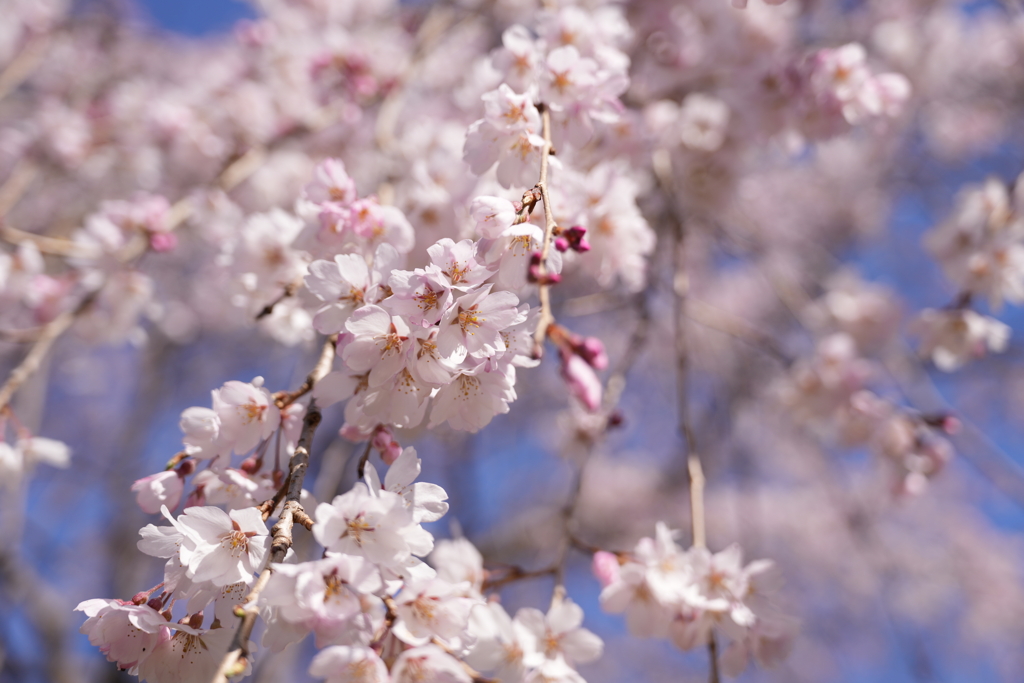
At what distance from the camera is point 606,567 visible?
1296 mm

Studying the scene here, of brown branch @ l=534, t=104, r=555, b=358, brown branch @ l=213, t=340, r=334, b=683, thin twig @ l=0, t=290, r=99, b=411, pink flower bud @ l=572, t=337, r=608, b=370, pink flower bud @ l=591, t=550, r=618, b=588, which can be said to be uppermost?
brown branch @ l=534, t=104, r=555, b=358

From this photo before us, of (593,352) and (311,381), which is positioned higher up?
(311,381)

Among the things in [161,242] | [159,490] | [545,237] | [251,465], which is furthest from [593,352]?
[161,242]

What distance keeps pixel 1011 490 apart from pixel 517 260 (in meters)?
2.29

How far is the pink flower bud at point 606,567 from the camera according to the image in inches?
50.5

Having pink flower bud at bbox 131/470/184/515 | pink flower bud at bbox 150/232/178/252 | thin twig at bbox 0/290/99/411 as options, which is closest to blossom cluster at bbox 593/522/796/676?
pink flower bud at bbox 131/470/184/515

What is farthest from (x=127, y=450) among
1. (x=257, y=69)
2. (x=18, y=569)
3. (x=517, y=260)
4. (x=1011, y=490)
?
(x=1011, y=490)

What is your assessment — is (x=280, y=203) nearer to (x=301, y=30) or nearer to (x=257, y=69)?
(x=257, y=69)

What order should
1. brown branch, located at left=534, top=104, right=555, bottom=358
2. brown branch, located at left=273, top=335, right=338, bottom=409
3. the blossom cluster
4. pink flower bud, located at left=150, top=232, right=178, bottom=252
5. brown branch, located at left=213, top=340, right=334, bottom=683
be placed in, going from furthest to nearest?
pink flower bud, located at left=150, top=232, right=178, bottom=252 → the blossom cluster → brown branch, located at left=273, top=335, right=338, bottom=409 → brown branch, located at left=534, top=104, right=555, bottom=358 → brown branch, located at left=213, top=340, right=334, bottom=683

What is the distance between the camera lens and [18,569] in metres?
3.20

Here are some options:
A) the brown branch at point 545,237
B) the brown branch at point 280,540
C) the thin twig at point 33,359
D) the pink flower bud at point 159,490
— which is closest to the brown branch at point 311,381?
the brown branch at point 280,540

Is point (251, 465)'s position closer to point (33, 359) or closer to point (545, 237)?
point (545, 237)

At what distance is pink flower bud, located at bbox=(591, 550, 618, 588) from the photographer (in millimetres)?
1283

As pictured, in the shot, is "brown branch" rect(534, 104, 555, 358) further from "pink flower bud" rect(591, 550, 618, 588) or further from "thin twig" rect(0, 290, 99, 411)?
"thin twig" rect(0, 290, 99, 411)
